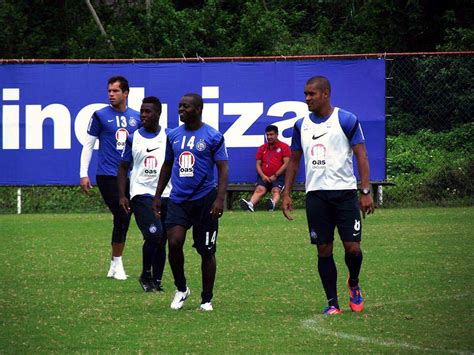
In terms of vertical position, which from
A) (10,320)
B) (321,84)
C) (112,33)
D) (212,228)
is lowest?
(10,320)

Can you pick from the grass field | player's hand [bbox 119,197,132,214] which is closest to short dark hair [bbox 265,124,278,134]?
the grass field

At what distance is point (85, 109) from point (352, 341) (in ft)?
54.7

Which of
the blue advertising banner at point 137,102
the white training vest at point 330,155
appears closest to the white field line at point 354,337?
the white training vest at point 330,155

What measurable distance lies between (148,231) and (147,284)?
591 millimetres

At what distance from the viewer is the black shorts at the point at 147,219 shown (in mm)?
13209

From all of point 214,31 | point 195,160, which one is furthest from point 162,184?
point 214,31

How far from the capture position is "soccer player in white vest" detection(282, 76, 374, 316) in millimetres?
11008

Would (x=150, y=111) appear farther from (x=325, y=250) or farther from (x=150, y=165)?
(x=325, y=250)

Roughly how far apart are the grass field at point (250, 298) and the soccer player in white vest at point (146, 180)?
1.37 ft

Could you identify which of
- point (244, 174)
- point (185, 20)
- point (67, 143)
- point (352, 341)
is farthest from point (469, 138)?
point (352, 341)

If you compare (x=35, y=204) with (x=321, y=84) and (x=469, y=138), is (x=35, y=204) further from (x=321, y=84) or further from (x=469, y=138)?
(x=321, y=84)

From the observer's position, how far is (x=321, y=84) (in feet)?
36.2

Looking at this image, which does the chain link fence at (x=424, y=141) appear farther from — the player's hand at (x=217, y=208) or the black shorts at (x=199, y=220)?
the player's hand at (x=217, y=208)

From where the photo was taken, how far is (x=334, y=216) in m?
11.2
